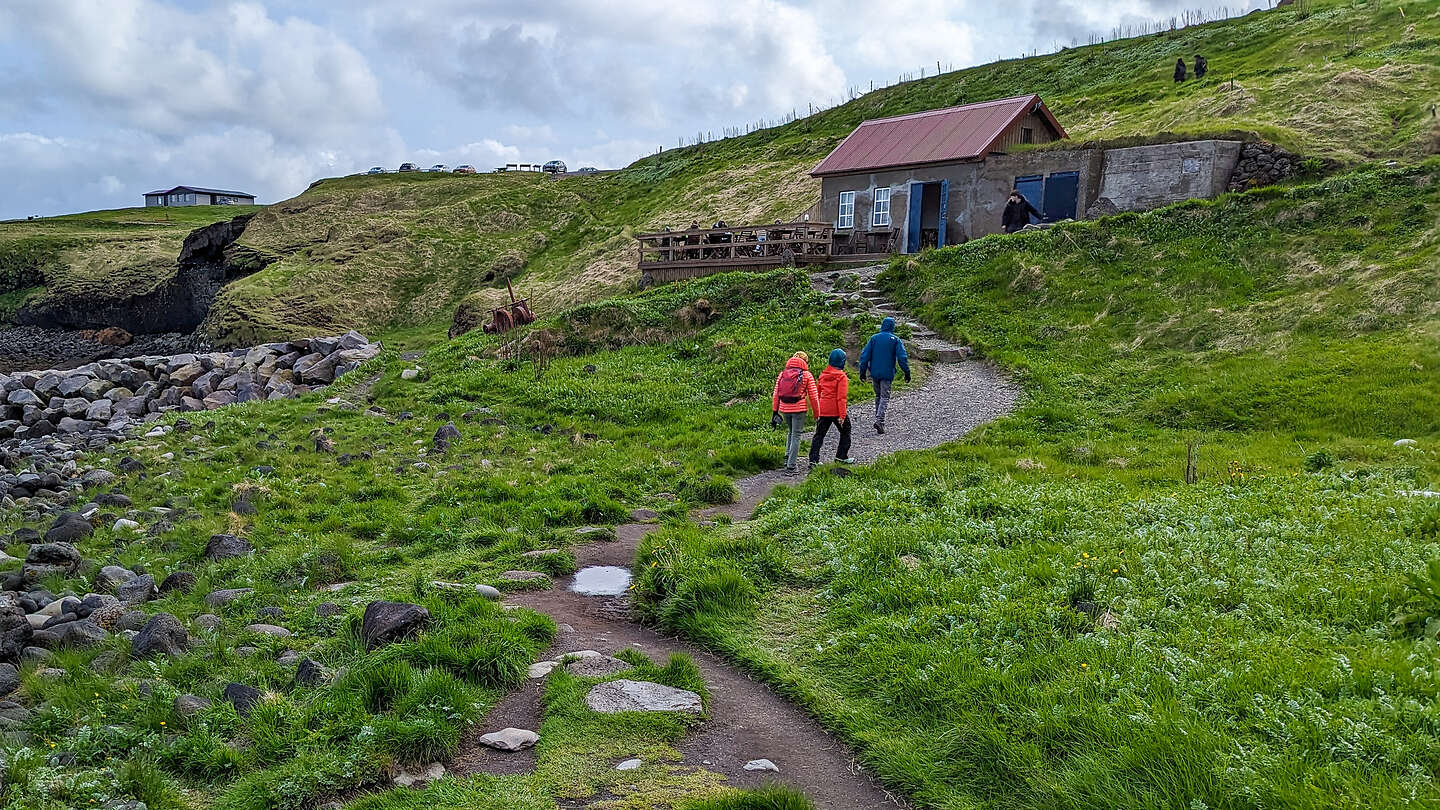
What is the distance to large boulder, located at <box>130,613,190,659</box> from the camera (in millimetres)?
9250

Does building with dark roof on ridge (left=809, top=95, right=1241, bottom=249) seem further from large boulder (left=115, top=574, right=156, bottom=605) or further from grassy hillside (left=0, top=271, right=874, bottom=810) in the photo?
large boulder (left=115, top=574, right=156, bottom=605)

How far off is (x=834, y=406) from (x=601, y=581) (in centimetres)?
624

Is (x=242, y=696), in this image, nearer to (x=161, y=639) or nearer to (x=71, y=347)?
(x=161, y=639)

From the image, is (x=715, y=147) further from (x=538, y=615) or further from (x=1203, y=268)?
(x=538, y=615)

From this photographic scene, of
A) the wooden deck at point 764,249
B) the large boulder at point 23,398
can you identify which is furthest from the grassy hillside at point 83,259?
the wooden deck at point 764,249

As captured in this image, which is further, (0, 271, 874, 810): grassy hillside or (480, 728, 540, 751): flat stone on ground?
(480, 728, 540, 751): flat stone on ground

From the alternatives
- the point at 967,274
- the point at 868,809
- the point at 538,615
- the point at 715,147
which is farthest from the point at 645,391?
the point at 715,147

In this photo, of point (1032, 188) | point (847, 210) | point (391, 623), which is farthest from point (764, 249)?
point (391, 623)

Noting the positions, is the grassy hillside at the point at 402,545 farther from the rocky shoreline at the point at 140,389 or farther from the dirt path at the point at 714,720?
the rocky shoreline at the point at 140,389

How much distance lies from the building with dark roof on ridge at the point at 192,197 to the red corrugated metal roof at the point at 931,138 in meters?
124

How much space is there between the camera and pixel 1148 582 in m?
7.89

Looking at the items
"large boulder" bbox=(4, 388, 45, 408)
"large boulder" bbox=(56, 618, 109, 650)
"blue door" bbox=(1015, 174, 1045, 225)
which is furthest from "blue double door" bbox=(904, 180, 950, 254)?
"large boulder" bbox=(4, 388, 45, 408)

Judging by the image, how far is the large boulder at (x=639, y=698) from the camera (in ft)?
23.9

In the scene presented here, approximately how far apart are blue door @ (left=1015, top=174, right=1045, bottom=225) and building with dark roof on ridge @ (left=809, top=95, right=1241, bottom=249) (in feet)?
0.14
